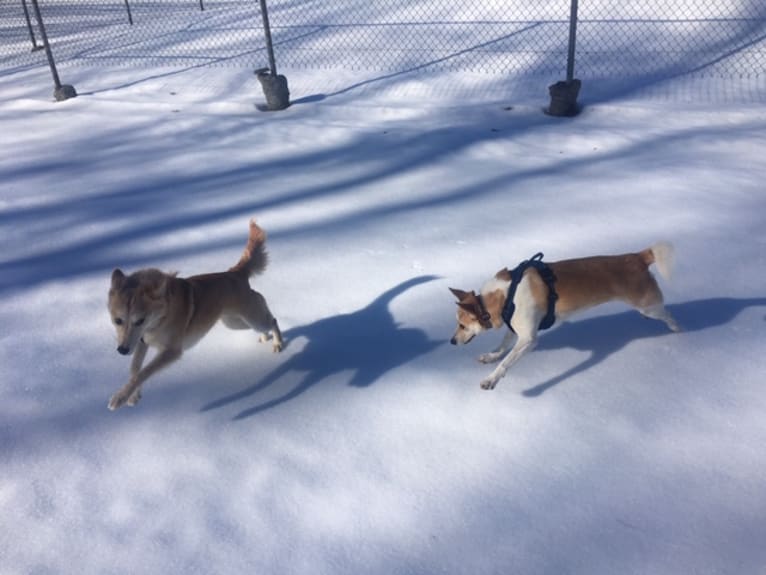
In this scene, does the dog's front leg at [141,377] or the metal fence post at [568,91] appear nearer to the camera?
the dog's front leg at [141,377]

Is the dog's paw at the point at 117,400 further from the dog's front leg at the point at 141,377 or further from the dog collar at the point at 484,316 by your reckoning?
the dog collar at the point at 484,316

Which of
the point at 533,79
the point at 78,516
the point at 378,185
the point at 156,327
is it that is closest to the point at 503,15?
the point at 533,79

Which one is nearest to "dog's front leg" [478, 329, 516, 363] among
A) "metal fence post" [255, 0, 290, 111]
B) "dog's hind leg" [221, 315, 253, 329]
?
"dog's hind leg" [221, 315, 253, 329]

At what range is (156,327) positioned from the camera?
2518 millimetres

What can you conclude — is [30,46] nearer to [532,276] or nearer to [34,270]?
[34,270]

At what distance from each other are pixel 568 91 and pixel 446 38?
3614 millimetres

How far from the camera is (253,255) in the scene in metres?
3.05

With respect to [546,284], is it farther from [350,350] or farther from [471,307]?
[350,350]

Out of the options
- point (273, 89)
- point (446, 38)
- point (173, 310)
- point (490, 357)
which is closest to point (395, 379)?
point (490, 357)

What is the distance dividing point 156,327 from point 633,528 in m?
2.04

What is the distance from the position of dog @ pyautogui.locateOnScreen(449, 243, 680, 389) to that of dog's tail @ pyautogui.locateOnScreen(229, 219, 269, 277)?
3.54 ft

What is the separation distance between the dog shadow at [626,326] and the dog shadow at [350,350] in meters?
0.68

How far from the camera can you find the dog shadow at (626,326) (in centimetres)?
298

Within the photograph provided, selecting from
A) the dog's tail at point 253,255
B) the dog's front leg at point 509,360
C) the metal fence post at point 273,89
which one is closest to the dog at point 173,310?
the dog's tail at point 253,255
